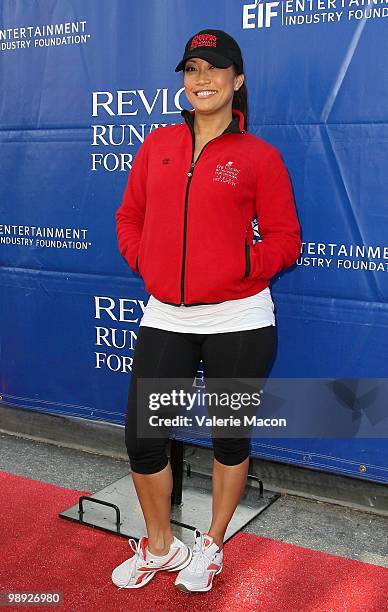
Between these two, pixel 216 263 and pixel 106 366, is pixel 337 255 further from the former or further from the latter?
pixel 106 366

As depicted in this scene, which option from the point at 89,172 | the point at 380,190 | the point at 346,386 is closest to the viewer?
the point at 380,190

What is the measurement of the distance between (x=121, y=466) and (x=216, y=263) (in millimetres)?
1408

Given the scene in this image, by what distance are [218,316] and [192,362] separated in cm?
18

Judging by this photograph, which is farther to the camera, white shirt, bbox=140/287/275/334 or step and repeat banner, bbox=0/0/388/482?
step and repeat banner, bbox=0/0/388/482

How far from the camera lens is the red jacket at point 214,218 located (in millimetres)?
2123

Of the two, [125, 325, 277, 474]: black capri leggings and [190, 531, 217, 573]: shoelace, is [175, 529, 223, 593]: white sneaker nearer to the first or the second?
[190, 531, 217, 573]: shoelace

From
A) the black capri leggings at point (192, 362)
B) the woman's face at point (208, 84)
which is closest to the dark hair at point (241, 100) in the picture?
the woman's face at point (208, 84)

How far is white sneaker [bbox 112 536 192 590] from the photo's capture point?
2273 mm

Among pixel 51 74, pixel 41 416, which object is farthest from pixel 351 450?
pixel 51 74

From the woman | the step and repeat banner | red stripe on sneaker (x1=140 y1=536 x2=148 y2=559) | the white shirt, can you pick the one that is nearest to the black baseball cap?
the woman

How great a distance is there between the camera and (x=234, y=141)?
2213 millimetres

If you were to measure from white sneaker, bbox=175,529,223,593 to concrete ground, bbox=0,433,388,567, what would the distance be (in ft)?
1.31

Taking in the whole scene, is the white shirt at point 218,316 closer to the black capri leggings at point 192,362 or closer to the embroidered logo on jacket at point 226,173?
the black capri leggings at point 192,362

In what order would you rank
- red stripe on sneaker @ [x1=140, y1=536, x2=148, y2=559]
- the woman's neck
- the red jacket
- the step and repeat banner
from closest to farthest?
the red jacket
the woman's neck
red stripe on sneaker @ [x1=140, y1=536, x2=148, y2=559]
the step and repeat banner
